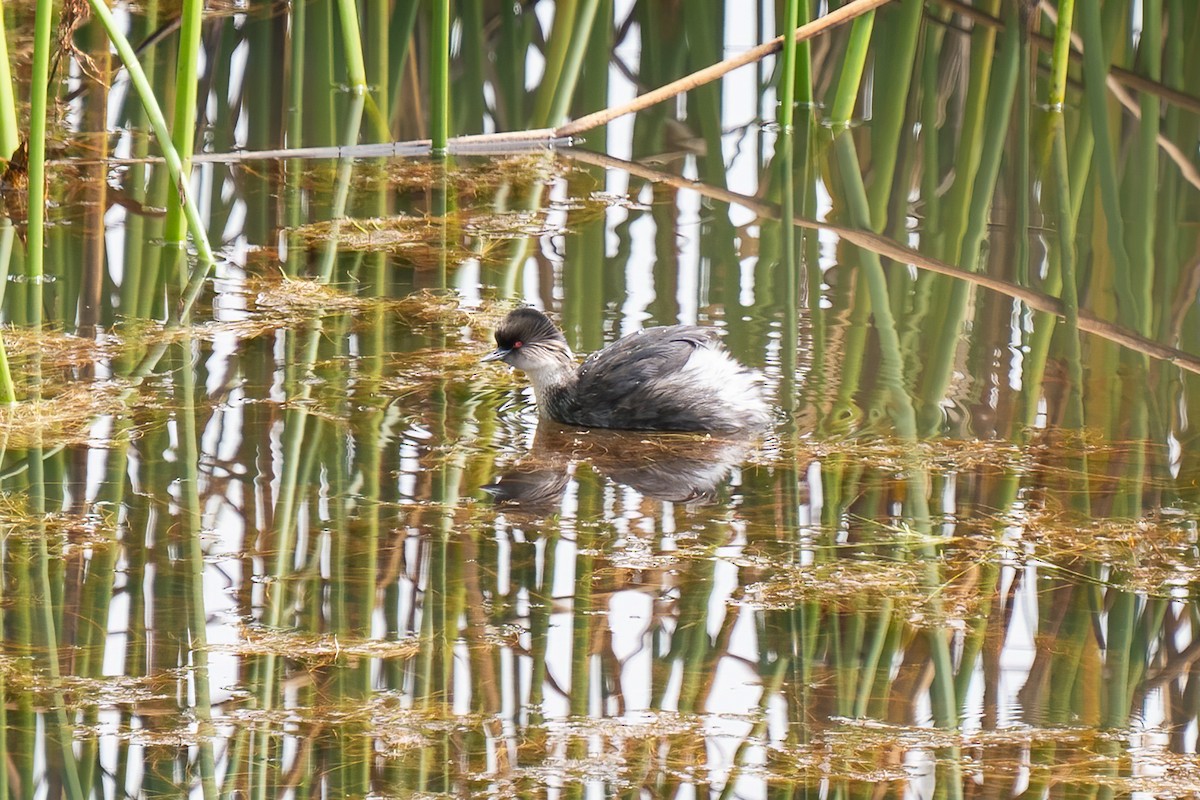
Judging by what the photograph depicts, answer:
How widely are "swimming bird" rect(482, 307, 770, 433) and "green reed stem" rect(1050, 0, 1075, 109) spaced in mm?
4174

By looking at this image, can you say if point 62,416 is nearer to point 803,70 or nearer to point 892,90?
point 803,70

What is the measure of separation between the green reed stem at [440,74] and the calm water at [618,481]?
20 centimetres

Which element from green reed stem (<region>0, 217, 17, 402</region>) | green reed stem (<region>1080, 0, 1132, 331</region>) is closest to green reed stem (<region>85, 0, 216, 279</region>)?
green reed stem (<region>0, 217, 17, 402</region>)

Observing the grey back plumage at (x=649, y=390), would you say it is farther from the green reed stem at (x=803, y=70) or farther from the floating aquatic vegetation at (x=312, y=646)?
the green reed stem at (x=803, y=70)

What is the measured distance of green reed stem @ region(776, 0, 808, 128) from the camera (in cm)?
878

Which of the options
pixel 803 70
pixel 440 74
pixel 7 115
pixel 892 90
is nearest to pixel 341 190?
pixel 440 74

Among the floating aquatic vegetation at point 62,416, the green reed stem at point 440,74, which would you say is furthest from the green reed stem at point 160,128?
the green reed stem at point 440,74

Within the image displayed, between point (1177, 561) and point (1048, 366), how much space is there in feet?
5.61

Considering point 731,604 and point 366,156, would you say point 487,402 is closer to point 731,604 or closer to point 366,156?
point 731,604

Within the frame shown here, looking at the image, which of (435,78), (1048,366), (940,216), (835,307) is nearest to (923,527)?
(1048,366)

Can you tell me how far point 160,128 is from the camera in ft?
22.9

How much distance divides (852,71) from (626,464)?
4.39 m

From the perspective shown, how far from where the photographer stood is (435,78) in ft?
27.8

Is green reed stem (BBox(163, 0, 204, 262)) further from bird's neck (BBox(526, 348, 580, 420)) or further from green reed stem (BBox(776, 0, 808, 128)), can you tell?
green reed stem (BBox(776, 0, 808, 128))
